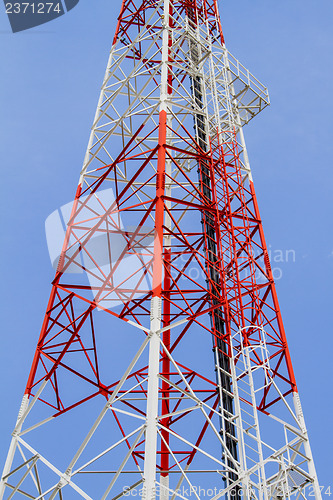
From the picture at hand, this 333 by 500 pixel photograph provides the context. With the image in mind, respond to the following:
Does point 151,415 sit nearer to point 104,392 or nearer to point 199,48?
point 104,392

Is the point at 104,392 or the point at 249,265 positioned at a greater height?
the point at 249,265

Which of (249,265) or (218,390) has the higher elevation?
(249,265)

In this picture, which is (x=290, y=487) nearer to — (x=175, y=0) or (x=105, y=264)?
(x=105, y=264)

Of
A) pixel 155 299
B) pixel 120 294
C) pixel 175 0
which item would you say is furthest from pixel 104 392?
pixel 175 0

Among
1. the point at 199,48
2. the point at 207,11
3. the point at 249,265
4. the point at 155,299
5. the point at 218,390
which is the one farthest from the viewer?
the point at 207,11

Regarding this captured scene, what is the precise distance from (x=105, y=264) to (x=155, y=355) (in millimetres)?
11550

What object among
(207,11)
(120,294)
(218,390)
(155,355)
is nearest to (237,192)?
(120,294)

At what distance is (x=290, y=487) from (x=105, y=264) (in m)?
13.2

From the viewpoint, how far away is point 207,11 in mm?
32969

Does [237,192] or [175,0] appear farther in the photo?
[175,0]

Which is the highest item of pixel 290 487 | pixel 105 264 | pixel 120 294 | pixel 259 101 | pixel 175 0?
pixel 175 0

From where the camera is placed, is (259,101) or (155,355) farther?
(259,101)

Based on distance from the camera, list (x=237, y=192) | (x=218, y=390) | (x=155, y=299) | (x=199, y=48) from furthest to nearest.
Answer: (x=199, y=48) → (x=237, y=192) → (x=218, y=390) → (x=155, y=299)

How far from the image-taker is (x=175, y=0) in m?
31.2
